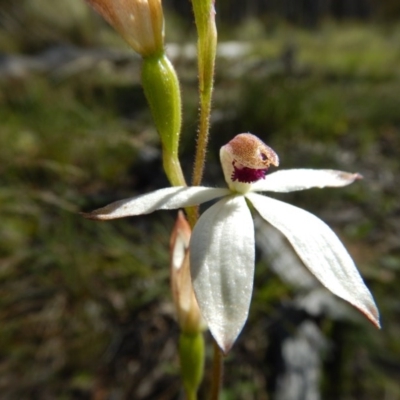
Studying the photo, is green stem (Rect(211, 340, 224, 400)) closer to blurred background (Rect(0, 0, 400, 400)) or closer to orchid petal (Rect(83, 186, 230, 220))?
orchid petal (Rect(83, 186, 230, 220))

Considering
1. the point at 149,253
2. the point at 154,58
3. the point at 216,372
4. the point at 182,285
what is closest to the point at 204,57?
the point at 154,58

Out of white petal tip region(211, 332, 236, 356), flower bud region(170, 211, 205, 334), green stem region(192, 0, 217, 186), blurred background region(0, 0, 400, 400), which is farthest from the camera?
blurred background region(0, 0, 400, 400)

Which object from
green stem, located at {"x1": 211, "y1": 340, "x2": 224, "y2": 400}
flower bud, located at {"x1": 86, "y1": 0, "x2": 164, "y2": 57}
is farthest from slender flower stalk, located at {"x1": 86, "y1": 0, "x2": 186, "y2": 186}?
green stem, located at {"x1": 211, "y1": 340, "x2": 224, "y2": 400}

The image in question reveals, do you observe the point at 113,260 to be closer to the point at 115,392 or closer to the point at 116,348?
the point at 116,348

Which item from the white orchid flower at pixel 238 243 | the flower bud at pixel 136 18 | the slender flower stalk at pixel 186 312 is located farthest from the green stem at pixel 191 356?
the flower bud at pixel 136 18

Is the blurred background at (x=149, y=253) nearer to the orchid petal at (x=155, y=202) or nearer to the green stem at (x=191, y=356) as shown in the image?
the orchid petal at (x=155, y=202)

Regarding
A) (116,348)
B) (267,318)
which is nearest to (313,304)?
(267,318)
